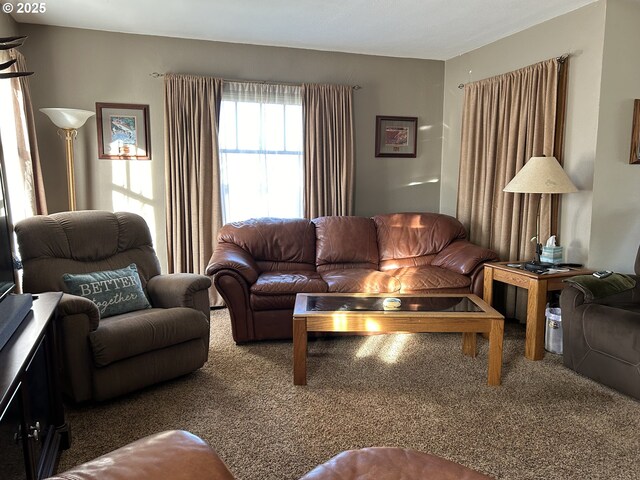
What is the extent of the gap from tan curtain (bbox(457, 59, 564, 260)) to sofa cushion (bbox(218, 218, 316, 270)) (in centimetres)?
161

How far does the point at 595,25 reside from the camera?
3.23 meters

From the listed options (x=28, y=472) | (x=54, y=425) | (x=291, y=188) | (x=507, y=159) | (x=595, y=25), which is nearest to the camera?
(x=28, y=472)

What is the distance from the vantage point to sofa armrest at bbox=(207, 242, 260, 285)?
335 centimetres

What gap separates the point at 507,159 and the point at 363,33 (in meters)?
1.66

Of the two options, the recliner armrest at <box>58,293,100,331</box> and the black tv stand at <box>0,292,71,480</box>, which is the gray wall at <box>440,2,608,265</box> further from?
the black tv stand at <box>0,292,71,480</box>

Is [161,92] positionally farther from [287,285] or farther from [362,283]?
[362,283]

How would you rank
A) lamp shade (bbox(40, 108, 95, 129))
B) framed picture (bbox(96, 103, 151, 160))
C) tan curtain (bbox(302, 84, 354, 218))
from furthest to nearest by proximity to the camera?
tan curtain (bbox(302, 84, 354, 218))
framed picture (bbox(96, 103, 151, 160))
lamp shade (bbox(40, 108, 95, 129))

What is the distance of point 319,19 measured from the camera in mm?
3637

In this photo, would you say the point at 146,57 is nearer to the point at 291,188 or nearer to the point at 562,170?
the point at 291,188

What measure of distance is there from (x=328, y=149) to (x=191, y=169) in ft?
4.33

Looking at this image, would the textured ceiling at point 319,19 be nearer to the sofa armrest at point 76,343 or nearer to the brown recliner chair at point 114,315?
the brown recliner chair at point 114,315

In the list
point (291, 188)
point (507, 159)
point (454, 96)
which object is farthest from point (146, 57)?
point (507, 159)

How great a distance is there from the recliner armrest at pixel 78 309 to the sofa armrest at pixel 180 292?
0.56 m

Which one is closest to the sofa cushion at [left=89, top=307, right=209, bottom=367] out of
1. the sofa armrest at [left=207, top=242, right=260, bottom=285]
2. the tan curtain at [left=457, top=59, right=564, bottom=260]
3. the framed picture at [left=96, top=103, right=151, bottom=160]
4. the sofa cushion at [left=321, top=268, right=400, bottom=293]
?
the sofa armrest at [left=207, top=242, right=260, bottom=285]
